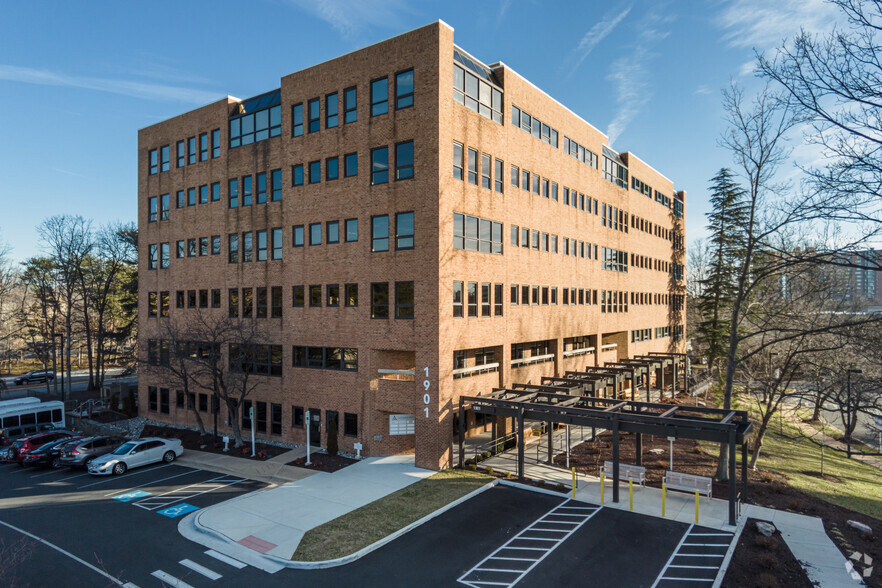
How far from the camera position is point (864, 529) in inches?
627

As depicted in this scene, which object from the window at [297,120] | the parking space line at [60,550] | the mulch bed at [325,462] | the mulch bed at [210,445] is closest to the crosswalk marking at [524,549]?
the parking space line at [60,550]

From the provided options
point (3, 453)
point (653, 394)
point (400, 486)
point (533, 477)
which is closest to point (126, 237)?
point (3, 453)

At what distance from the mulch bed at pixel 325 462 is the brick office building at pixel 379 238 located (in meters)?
1.04

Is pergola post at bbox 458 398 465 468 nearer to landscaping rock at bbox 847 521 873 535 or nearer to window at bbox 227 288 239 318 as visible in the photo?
landscaping rock at bbox 847 521 873 535

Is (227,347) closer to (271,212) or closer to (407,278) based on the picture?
(271,212)

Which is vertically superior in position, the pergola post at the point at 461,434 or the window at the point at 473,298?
the window at the point at 473,298

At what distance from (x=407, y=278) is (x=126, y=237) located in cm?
4300

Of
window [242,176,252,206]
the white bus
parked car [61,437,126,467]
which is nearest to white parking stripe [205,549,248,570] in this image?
parked car [61,437,126,467]

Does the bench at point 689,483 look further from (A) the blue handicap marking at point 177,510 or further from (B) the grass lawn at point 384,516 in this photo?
(A) the blue handicap marking at point 177,510

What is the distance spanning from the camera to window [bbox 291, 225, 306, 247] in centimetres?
2745

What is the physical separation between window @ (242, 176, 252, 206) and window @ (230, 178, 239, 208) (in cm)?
61

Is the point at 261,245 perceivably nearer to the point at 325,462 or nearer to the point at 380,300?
the point at 380,300

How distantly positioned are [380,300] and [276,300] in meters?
7.90

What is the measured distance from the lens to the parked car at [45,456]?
24844mm
